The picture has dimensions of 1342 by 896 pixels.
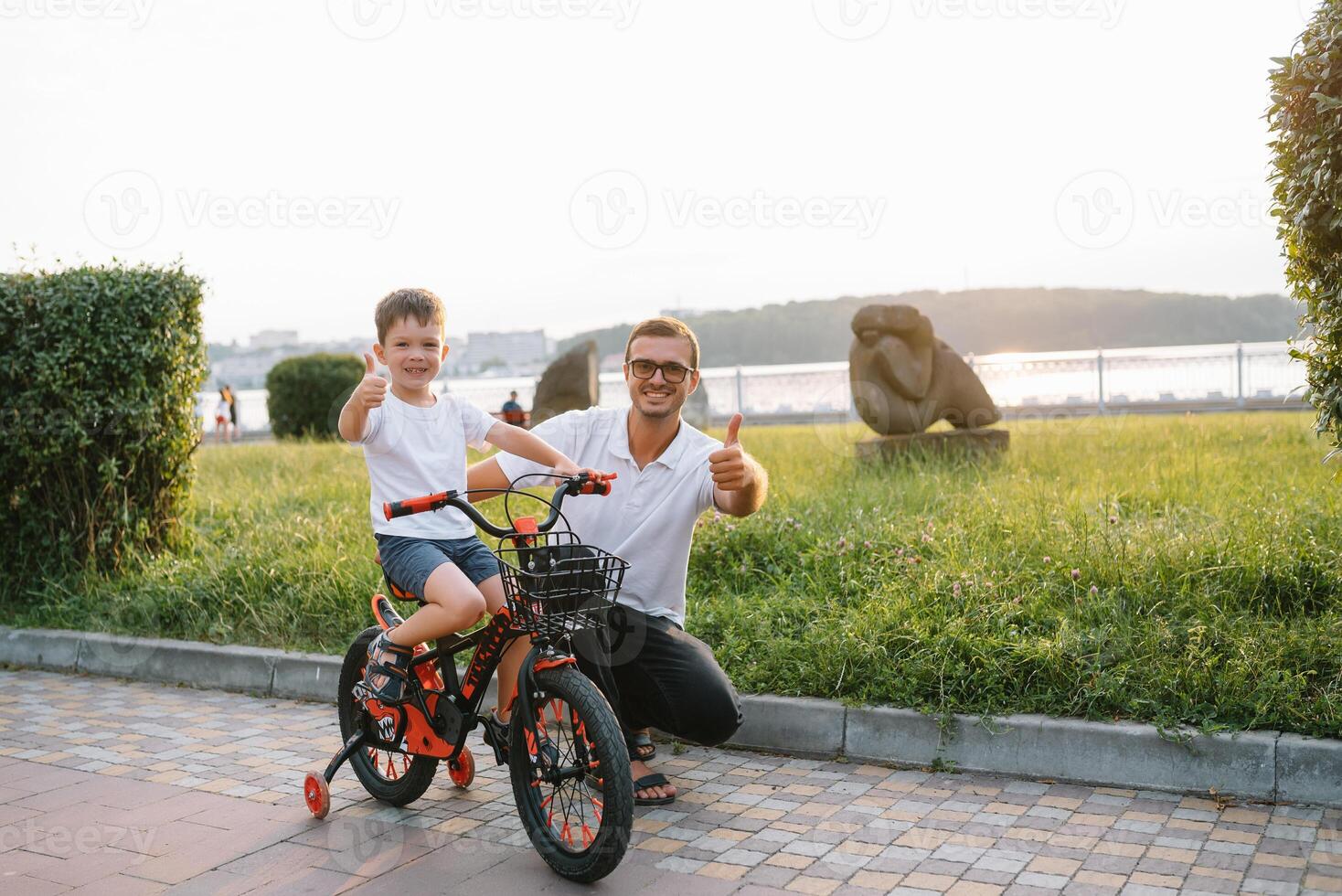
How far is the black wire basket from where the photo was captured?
3.24 meters

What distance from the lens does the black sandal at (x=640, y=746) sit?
441cm

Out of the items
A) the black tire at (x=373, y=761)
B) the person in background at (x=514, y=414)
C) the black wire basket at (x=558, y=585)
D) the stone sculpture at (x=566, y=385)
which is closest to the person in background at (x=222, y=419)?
the person in background at (x=514, y=414)

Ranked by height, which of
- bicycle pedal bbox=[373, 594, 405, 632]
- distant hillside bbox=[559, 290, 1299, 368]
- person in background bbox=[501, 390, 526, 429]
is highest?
distant hillside bbox=[559, 290, 1299, 368]

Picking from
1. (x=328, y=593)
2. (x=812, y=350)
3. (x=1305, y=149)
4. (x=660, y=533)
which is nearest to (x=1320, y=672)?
(x=1305, y=149)

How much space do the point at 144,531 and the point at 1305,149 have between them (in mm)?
6931

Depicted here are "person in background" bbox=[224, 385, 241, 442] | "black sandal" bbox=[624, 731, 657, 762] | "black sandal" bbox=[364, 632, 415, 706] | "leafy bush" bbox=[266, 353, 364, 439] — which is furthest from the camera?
"person in background" bbox=[224, 385, 241, 442]

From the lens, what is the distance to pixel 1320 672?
4316 mm

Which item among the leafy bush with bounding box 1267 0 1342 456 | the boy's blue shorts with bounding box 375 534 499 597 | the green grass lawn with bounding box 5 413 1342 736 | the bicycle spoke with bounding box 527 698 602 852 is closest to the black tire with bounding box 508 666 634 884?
the bicycle spoke with bounding box 527 698 602 852

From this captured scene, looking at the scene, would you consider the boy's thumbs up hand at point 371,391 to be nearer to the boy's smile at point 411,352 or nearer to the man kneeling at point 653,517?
the boy's smile at point 411,352

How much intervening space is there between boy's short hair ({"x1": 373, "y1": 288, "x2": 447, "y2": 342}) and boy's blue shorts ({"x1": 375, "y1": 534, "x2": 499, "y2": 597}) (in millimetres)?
710

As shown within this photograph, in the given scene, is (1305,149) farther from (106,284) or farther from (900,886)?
(106,284)

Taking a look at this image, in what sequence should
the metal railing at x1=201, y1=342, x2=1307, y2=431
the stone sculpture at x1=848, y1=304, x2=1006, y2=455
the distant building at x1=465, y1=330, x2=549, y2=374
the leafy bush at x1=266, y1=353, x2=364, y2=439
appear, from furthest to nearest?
the distant building at x1=465, y1=330, x2=549, y2=374 < the metal railing at x1=201, y1=342, x2=1307, y2=431 < the leafy bush at x1=266, y1=353, x2=364, y2=439 < the stone sculpture at x1=848, y1=304, x2=1006, y2=455

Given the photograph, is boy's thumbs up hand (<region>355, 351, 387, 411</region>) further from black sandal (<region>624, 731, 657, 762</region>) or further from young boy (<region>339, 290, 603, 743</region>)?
black sandal (<region>624, 731, 657, 762</region>)

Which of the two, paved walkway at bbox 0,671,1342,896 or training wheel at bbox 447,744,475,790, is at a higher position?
training wheel at bbox 447,744,475,790
